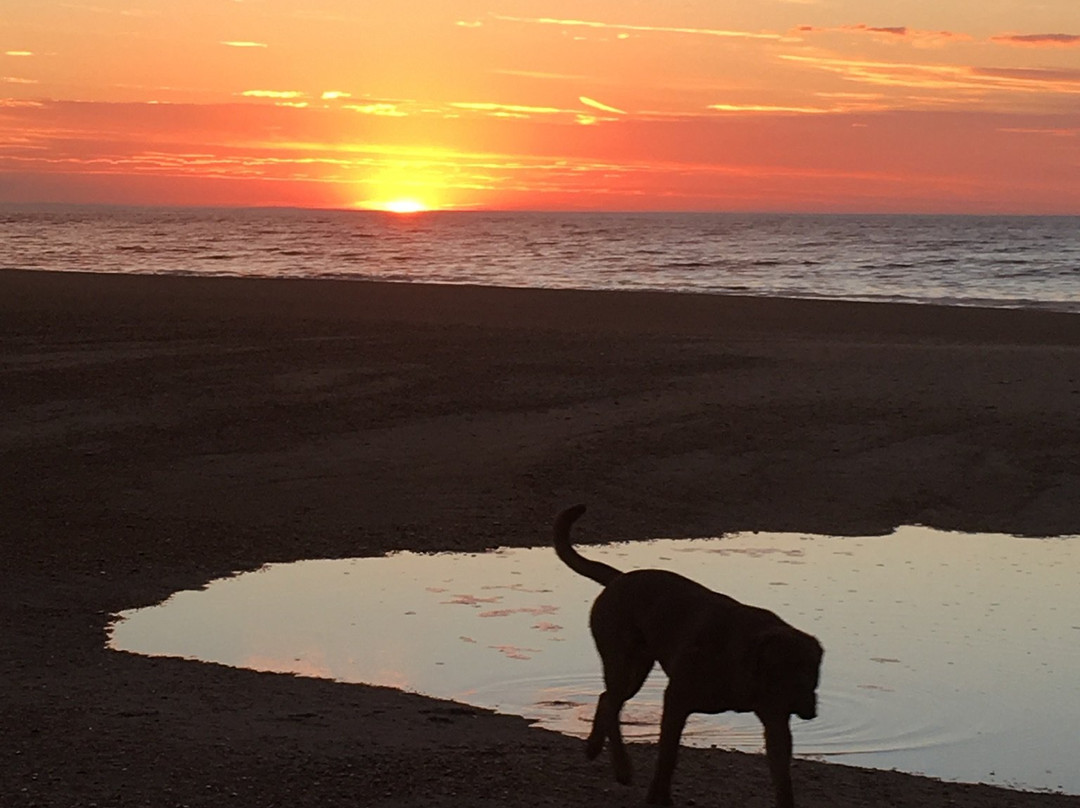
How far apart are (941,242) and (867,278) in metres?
43.3

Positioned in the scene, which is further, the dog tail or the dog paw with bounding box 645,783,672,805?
the dog tail

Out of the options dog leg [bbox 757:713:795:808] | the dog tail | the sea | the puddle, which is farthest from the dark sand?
the sea

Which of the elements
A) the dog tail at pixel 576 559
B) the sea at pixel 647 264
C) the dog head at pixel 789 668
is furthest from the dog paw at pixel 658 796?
the sea at pixel 647 264

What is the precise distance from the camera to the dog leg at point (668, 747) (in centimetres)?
575

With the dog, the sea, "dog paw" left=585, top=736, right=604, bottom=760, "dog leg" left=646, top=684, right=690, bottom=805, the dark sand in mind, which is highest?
the dog

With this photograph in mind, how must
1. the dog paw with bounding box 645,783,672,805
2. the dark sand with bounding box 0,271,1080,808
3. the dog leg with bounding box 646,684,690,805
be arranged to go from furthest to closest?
the dark sand with bounding box 0,271,1080,808 < the dog paw with bounding box 645,783,672,805 < the dog leg with bounding box 646,684,690,805

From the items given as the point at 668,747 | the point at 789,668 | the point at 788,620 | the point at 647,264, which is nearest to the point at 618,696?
the point at 668,747

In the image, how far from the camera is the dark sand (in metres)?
6.46

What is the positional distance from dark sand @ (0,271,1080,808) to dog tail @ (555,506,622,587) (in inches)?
33.8

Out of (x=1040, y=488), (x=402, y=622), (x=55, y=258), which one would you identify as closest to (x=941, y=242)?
(x=55, y=258)

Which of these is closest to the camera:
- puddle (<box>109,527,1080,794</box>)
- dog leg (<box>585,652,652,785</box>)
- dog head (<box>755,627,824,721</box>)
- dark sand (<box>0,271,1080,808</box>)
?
dog head (<box>755,627,824,721</box>)

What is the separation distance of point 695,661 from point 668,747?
43 centimetres

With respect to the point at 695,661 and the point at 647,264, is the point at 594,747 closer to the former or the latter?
the point at 695,661

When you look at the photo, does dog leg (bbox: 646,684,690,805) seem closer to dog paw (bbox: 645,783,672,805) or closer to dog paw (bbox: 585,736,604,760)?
dog paw (bbox: 645,783,672,805)
